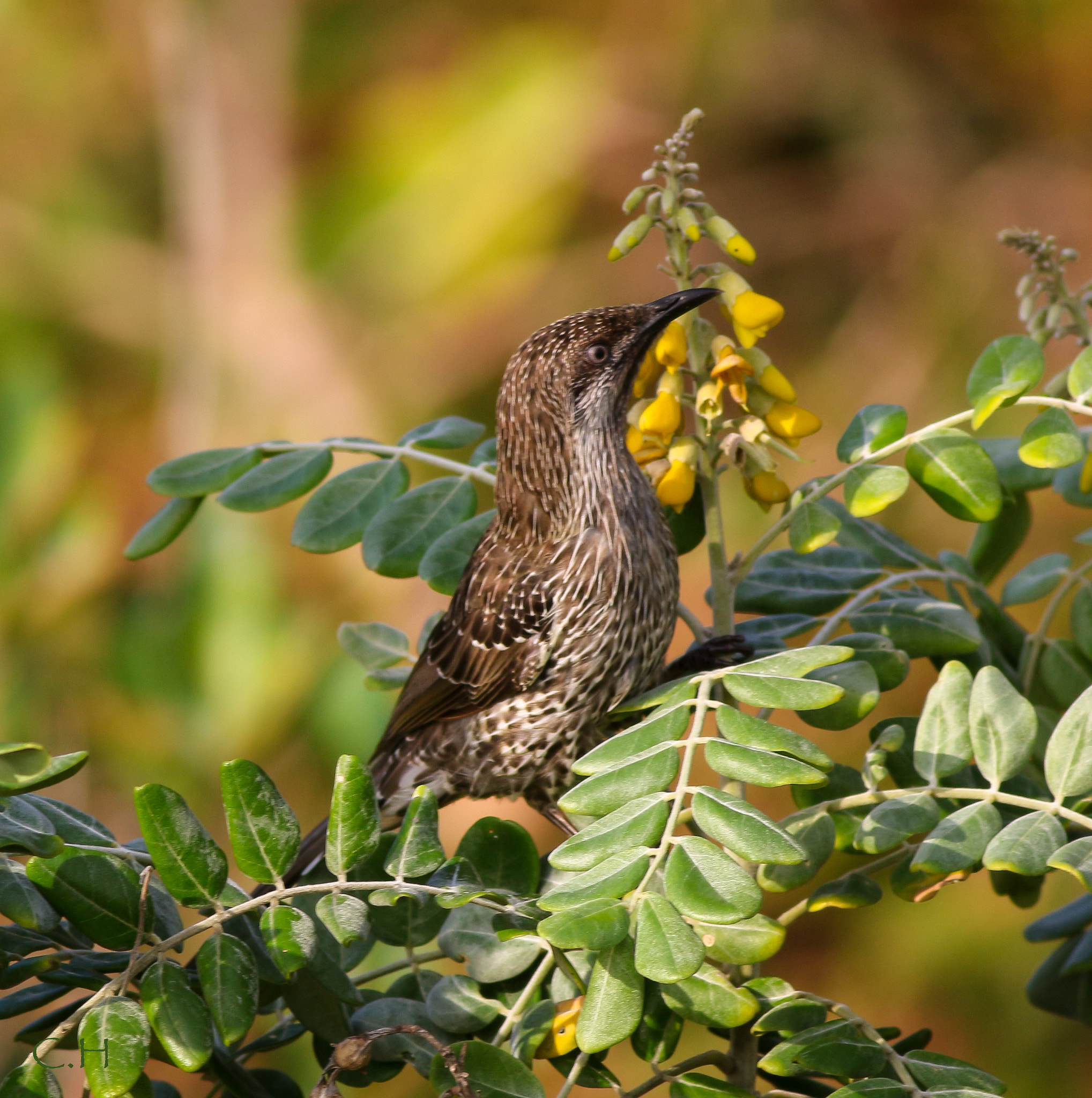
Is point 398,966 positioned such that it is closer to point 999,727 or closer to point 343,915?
point 343,915

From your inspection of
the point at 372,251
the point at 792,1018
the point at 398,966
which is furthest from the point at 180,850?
the point at 372,251

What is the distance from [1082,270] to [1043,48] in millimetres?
768

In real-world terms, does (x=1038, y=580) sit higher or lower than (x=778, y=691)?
higher

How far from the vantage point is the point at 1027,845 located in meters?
0.97

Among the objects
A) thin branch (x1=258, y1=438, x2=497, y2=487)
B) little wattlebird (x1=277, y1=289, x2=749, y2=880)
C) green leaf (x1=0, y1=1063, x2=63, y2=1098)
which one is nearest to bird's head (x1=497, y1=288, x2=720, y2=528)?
little wattlebird (x1=277, y1=289, x2=749, y2=880)

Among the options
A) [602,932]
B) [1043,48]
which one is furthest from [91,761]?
[1043,48]

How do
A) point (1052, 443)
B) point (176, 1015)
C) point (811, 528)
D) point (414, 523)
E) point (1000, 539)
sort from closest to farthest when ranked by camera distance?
point (176, 1015) < point (1052, 443) < point (811, 528) < point (414, 523) < point (1000, 539)

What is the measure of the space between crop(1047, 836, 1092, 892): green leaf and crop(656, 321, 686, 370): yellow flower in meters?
0.66

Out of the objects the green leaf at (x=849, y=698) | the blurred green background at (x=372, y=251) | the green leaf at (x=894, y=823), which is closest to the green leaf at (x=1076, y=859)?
the green leaf at (x=894, y=823)

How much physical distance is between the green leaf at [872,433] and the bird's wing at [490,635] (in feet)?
1.79

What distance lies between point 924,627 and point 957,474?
7.3 inches

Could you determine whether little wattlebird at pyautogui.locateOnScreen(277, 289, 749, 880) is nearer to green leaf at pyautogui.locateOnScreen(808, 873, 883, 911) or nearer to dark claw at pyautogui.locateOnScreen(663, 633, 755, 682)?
dark claw at pyautogui.locateOnScreen(663, 633, 755, 682)

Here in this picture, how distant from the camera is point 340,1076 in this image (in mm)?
1144

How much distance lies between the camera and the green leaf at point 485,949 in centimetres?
114
